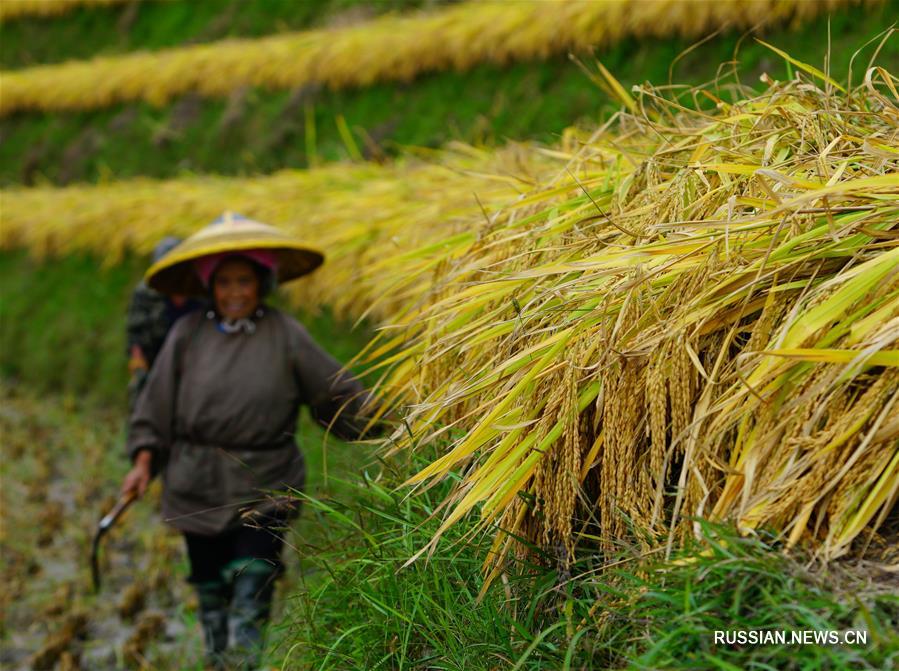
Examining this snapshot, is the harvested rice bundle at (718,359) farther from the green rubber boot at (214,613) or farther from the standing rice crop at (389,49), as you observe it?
the standing rice crop at (389,49)

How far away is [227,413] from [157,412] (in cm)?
26

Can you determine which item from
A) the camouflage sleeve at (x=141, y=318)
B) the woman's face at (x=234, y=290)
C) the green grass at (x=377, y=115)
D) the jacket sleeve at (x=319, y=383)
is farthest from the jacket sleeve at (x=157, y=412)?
the green grass at (x=377, y=115)

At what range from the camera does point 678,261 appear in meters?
1.93

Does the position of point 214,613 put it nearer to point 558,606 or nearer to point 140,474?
point 140,474

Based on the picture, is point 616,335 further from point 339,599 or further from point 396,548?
point 339,599

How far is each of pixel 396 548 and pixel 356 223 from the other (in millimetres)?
3359

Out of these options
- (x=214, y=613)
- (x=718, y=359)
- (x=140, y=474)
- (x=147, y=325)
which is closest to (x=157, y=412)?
(x=140, y=474)

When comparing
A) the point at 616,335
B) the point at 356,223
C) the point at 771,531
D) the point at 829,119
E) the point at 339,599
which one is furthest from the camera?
the point at 356,223

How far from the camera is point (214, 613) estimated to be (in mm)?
3623

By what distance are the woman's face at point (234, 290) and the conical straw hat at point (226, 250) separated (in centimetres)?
6

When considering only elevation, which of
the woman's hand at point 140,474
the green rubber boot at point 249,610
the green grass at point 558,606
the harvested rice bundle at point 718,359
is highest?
the harvested rice bundle at point 718,359

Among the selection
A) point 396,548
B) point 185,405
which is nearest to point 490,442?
point 396,548

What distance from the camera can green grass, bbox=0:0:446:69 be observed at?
41.3 ft

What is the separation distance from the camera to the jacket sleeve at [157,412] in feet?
11.7
